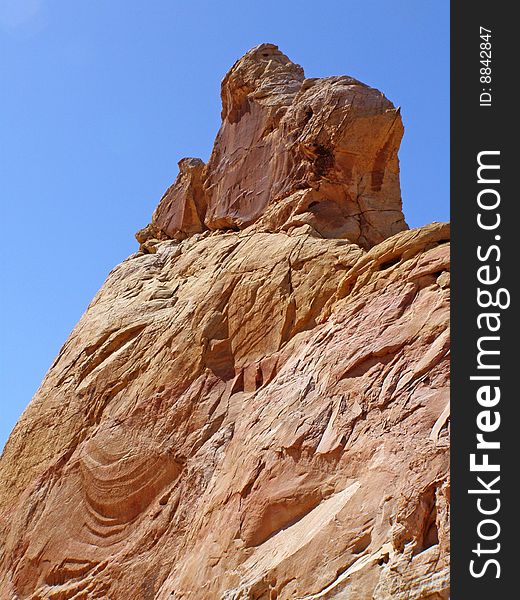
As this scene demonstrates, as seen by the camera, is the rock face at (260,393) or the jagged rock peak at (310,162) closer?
the rock face at (260,393)

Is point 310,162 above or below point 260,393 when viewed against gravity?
above

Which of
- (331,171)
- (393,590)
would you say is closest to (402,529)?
(393,590)

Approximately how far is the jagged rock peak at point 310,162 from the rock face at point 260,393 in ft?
0.15

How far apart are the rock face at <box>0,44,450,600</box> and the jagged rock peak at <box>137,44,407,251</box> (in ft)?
0.15

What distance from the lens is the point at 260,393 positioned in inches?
627

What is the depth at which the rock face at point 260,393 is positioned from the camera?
12.1m

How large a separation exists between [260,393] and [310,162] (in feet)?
19.6

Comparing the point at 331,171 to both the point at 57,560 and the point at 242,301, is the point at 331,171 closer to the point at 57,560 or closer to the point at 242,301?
the point at 242,301

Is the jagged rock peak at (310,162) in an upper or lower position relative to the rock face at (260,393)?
upper

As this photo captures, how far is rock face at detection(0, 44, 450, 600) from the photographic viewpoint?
12070 mm

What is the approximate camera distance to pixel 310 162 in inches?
771

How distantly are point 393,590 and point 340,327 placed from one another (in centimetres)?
543

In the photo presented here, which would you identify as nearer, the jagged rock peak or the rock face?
the rock face

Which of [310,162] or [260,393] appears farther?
[310,162]
